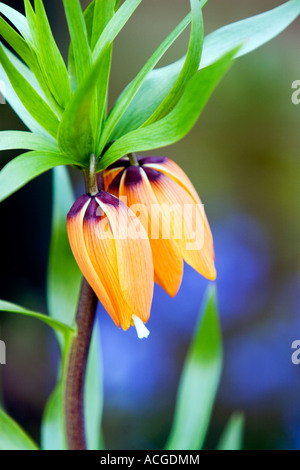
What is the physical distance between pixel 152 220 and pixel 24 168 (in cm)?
12

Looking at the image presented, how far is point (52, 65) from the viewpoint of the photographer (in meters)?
0.46

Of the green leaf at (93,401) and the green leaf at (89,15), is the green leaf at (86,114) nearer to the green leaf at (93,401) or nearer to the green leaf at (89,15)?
the green leaf at (89,15)

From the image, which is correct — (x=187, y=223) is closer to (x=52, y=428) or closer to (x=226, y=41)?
(x=226, y=41)

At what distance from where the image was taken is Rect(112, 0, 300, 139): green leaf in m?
0.50

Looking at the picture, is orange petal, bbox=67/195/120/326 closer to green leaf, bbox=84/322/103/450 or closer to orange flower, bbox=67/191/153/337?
orange flower, bbox=67/191/153/337

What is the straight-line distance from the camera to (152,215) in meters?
0.46

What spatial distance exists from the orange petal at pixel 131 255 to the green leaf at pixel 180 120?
5cm

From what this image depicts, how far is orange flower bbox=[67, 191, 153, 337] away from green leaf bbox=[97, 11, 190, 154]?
55mm

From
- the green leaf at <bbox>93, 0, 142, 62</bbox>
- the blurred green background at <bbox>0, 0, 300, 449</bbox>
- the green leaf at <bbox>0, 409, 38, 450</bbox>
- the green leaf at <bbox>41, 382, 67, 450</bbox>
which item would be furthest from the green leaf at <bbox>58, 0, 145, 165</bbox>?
the blurred green background at <bbox>0, 0, 300, 449</bbox>

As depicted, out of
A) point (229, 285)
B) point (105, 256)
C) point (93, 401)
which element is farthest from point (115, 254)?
point (229, 285)

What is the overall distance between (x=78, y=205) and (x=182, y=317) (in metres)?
0.97

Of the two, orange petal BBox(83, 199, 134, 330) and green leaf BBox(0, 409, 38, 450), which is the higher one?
orange petal BBox(83, 199, 134, 330)

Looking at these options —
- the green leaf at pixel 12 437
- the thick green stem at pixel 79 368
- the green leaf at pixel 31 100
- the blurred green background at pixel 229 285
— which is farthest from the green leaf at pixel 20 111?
the blurred green background at pixel 229 285
